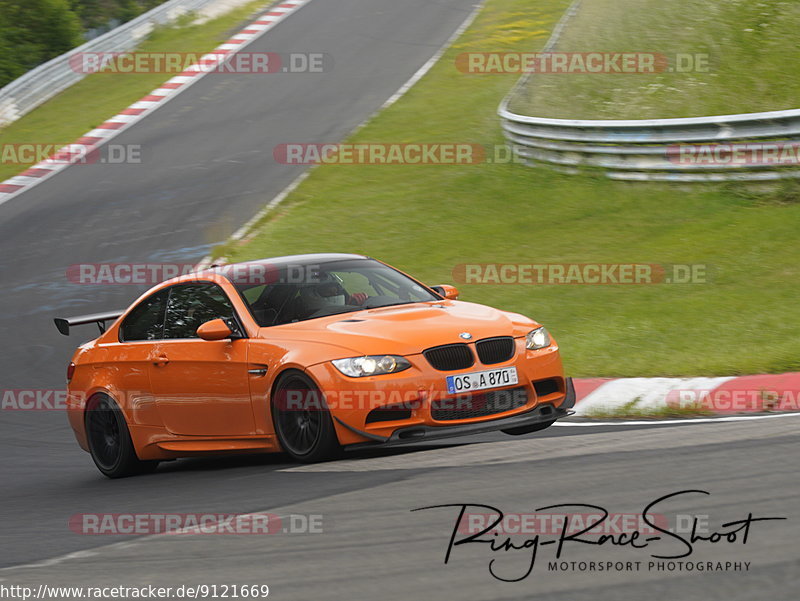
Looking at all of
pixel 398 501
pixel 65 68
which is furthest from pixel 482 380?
pixel 65 68

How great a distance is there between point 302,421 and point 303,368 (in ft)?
1.21

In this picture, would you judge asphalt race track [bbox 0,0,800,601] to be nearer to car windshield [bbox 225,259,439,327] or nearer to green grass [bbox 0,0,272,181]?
car windshield [bbox 225,259,439,327]

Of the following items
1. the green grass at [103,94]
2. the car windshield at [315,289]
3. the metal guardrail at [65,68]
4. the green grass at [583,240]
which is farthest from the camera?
the metal guardrail at [65,68]

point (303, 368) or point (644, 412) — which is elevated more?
point (303, 368)

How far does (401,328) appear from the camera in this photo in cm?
779

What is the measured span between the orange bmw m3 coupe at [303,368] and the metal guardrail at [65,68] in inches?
901

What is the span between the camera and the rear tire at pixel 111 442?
358 inches

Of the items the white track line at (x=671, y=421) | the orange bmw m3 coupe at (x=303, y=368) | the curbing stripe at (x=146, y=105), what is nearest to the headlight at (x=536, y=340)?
the orange bmw m3 coupe at (x=303, y=368)

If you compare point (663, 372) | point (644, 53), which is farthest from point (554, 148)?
point (663, 372)

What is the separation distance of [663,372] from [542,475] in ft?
12.7

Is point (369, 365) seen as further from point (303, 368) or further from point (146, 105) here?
point (146, 105)

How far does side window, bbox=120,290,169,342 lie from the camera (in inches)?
356

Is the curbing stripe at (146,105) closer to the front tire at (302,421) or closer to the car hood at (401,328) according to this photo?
the car hood at (401,328)

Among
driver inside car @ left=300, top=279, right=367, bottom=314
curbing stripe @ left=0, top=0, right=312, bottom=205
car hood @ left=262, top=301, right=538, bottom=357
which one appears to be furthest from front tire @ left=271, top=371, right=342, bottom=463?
curbing stripe @ left=0, top=0, right=312, bottom=205
